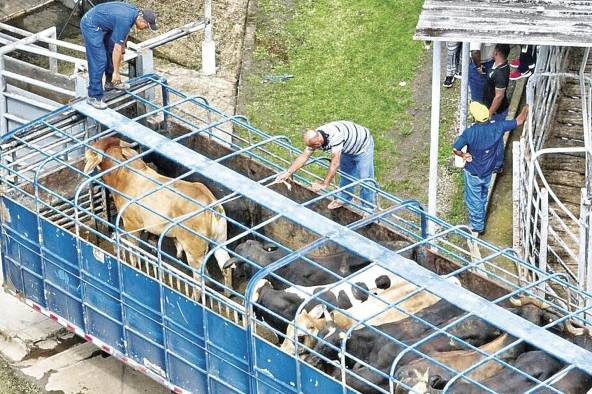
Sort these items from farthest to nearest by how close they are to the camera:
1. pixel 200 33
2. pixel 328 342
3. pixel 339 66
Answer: pixel 200 33 < pixel 339 66 < pixel 328 342

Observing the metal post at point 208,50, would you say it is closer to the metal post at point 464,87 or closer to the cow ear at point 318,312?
the metal post at point 464,87

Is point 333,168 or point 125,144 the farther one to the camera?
point 125,144

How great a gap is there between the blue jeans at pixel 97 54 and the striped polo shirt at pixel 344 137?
259 cm

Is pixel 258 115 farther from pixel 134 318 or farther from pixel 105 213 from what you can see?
pixel 134 318

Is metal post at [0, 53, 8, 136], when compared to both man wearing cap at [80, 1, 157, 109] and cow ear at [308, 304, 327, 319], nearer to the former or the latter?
man wearing cap at [80, 1, 157, 109]

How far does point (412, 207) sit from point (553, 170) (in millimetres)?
4936

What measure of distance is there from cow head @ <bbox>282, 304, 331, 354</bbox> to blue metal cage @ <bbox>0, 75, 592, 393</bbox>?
1.2 inches

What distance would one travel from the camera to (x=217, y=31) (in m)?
21.8

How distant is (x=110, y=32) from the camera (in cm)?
1573

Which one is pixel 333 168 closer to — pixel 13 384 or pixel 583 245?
pixel 583 245

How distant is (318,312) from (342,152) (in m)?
3.36

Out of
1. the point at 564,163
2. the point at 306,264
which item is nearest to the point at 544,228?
the point at 306,264

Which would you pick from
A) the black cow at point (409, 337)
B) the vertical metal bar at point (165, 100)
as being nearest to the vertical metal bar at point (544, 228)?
the black cow at point (409, 337)

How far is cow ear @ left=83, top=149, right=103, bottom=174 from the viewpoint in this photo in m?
14.7
